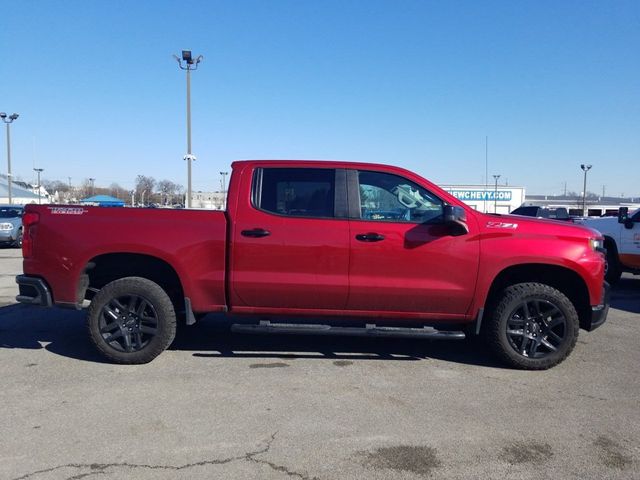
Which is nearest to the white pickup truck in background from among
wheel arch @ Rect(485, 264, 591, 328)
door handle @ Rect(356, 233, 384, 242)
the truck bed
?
wheel arch @ Rect(485, 264, 591, 328)

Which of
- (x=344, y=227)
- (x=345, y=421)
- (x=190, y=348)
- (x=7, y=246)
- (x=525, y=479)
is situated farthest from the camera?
(x=7, y=246)

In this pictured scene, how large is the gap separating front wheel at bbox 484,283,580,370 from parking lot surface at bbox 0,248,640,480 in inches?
6.6

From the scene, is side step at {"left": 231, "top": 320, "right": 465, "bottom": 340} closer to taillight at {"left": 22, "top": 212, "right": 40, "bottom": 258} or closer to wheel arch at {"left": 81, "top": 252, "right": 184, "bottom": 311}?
wheel arch at {"left": 81, "top": 252, "right": 184, "bottom": 311}

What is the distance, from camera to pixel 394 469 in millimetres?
3256

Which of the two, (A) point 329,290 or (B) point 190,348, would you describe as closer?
(A) point 329,290

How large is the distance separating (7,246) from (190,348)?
16.5 metres

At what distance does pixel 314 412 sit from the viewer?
13.4 ft

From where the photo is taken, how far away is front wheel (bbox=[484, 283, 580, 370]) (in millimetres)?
5027

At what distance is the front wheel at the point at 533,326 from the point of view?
503 cm

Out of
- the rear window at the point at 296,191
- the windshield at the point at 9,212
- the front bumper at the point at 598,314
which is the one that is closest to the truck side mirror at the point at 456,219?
the rear window at the point at 296,191

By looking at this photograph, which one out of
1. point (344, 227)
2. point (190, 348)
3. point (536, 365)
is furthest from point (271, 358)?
point (536, 365)

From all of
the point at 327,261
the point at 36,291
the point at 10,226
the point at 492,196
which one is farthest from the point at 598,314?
the point at 492,196

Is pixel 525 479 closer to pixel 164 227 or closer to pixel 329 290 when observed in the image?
pixel 329 290

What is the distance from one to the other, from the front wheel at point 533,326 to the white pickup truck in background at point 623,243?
19.5 feet
